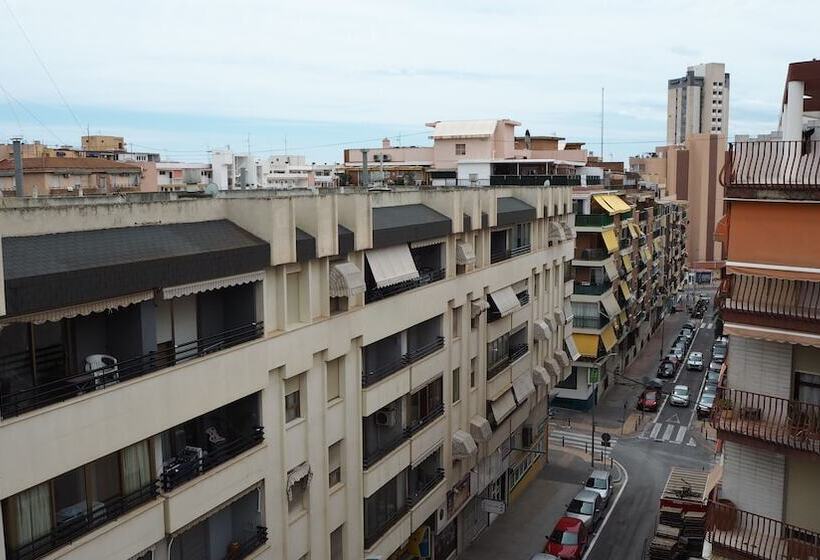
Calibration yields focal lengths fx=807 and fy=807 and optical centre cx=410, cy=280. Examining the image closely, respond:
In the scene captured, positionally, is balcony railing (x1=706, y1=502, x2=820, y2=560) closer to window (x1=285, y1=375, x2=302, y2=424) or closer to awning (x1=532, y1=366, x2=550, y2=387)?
window (x1=285, y1=375, x2=302, y2=424)

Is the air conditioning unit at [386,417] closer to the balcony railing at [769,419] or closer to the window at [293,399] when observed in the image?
the window at [293,399]

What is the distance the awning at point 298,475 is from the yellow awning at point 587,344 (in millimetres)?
35988

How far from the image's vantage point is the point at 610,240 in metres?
55.1

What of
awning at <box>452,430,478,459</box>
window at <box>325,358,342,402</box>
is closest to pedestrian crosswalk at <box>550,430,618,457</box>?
awning at <box>452,430,478,459</box>

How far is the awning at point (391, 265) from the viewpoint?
22.6 metres

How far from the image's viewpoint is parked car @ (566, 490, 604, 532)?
1391 inches

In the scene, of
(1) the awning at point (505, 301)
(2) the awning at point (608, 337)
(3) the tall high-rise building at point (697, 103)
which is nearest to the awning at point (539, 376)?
(1) the awning at point (505, 301)

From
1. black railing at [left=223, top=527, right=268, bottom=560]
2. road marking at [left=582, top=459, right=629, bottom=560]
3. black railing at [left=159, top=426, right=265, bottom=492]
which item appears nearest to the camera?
black railing at [left=159, top=426, right=265, bottom=492]

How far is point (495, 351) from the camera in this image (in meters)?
33.1

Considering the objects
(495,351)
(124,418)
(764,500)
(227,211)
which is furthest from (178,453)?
(495,351)

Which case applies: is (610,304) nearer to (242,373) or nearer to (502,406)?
(502,406)

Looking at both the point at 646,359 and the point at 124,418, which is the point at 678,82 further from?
the point at 124,418

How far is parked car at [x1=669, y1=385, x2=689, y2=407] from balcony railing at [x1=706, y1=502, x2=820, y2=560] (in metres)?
42.2

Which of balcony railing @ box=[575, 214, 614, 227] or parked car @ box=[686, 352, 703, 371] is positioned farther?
parked car @ box=[686, 352, 703, 371]
